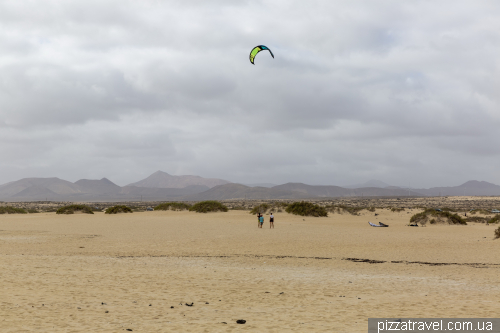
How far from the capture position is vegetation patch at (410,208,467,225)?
117ft

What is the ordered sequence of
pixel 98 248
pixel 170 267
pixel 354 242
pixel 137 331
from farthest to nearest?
pixel 354 242
pixel 98 248
pixel 170 267
pixel 137 331

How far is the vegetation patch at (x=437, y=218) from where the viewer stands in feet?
117

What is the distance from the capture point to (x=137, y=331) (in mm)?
7051

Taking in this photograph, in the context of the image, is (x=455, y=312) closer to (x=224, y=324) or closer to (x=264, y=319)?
(x=264, y=319)

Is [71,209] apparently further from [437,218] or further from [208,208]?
[437,218]

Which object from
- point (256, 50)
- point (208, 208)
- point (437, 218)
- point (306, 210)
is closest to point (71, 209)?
point (208, 208)

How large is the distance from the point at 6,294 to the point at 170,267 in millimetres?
5964

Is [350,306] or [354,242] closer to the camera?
[350,306]

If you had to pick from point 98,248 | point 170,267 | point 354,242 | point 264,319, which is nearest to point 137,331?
point 264,319

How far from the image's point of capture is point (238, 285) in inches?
452

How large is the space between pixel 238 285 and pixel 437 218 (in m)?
30.3

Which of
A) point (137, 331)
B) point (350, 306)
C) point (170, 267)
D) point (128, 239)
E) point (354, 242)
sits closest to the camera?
point (137, 331)

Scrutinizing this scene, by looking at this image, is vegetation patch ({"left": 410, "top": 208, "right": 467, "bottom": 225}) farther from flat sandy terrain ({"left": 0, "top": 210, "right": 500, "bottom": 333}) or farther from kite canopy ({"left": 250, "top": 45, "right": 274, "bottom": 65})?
kite canopy ({"left": 250, "top": 45, "right": 274, "bottom": 65})

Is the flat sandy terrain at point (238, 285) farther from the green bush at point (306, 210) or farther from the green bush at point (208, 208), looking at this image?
the green bush at point (208, 208)
